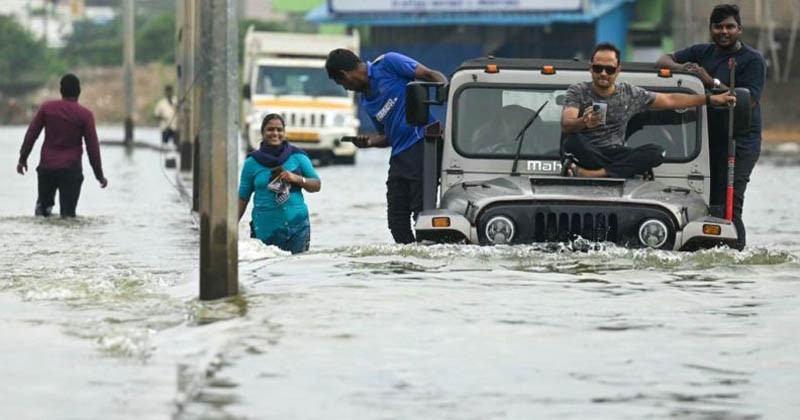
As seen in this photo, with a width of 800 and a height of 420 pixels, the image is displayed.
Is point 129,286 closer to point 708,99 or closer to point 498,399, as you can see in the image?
point 708,99

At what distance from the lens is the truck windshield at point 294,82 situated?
39312 mm

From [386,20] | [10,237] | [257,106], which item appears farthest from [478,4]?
[10,237]

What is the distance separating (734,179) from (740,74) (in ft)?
2.33

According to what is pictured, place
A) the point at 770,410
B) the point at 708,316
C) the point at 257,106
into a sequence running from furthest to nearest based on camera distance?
the point at 257,106, the point at 708,316, the point at 770,410

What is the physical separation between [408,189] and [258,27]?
294 ft

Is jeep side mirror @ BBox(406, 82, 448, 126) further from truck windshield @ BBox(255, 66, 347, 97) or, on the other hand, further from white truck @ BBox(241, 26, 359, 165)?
truck windshield @ BBox(255, 66, 347, 97)

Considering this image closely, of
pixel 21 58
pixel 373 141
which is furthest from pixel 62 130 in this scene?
pixel 21 58

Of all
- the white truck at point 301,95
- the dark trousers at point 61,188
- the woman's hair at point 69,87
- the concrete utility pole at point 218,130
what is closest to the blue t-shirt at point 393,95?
the concrete utility pole at point 218,130

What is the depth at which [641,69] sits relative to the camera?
13.6 metres

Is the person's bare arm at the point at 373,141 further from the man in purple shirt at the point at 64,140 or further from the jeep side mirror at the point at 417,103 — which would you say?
the man in purple shirt at the point at 64,140

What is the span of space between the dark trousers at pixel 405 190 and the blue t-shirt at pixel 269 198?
59cm

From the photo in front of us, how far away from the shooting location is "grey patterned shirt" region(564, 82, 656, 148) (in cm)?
1270

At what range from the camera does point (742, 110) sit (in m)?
12.9

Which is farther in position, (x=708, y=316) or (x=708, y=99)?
(x=708, y=99)
